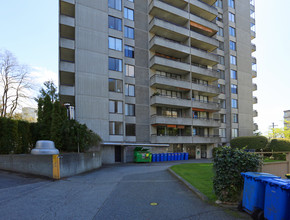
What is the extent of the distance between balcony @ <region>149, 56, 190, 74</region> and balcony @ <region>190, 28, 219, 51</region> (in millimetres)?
5143

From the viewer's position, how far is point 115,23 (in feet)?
84.5

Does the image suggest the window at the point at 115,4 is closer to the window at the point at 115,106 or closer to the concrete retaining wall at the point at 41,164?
the window at the point at 115,106

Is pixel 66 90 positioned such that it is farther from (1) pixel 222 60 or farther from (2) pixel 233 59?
(2) pixel 233 59

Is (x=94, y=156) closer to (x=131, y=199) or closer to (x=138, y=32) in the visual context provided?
(x=131, y=199)

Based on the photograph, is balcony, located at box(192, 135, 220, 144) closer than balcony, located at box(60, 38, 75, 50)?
No

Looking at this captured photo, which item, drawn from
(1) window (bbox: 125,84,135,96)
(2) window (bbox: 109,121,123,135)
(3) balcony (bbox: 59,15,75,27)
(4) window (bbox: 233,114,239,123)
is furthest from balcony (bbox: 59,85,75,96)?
(4) window (bbox: 233,114,239,123)

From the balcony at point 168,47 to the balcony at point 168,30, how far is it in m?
1.73

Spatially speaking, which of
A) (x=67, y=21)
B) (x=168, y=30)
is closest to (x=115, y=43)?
(x=67, y=21)

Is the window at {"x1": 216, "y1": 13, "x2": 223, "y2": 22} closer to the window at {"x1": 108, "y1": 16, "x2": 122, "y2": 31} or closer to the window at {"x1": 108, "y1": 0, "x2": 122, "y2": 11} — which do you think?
the window at {"x1": 108, "y1": 0, "x2": 122, "y2": 11}

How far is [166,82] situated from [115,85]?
7185 mm

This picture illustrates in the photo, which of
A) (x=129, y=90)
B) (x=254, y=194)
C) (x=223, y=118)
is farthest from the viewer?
(x=223, y=118)

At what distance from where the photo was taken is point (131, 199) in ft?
24.0

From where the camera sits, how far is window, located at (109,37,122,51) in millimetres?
25161

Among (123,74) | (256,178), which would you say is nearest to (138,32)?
(123,74)
